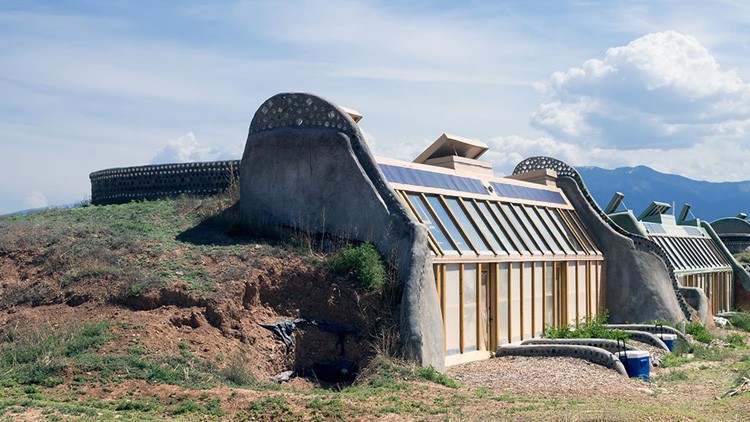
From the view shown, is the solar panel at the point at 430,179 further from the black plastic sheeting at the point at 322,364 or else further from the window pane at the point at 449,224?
the black plastic sheeting at the point at 322,364

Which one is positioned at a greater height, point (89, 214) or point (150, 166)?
point (150, 166)

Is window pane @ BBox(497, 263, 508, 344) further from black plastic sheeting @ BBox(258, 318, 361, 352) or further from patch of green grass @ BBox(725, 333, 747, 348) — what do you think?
patch of green grass @ BBox(725, 333, 747, 348)

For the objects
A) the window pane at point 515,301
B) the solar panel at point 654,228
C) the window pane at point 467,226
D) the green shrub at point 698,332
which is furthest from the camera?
the solar panel at point 654,228

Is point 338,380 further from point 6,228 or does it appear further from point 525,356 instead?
point 6,228

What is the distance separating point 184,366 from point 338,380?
3.46 m

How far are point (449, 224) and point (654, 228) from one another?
19.1 metres

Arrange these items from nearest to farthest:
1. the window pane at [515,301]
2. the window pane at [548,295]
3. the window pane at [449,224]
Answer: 1. the window pane at [449,224]
2. the window pane at [515,301]
3. the window pane at [548,295]

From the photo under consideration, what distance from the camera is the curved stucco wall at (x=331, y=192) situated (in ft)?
54.9

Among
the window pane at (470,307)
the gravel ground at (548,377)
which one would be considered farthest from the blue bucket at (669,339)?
the window pane at (470,307)

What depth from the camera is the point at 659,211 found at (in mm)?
38656

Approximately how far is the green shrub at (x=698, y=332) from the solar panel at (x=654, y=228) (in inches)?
367

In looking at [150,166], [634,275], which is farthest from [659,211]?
[150,166]

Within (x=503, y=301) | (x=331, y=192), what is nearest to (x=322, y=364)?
(x=331, y=192)

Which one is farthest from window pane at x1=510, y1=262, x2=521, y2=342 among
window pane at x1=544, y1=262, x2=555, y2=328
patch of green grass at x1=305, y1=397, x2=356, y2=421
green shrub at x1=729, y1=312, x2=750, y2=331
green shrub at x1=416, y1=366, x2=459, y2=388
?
green shrub at x1=729, y1=312, x2=750, y2=331
